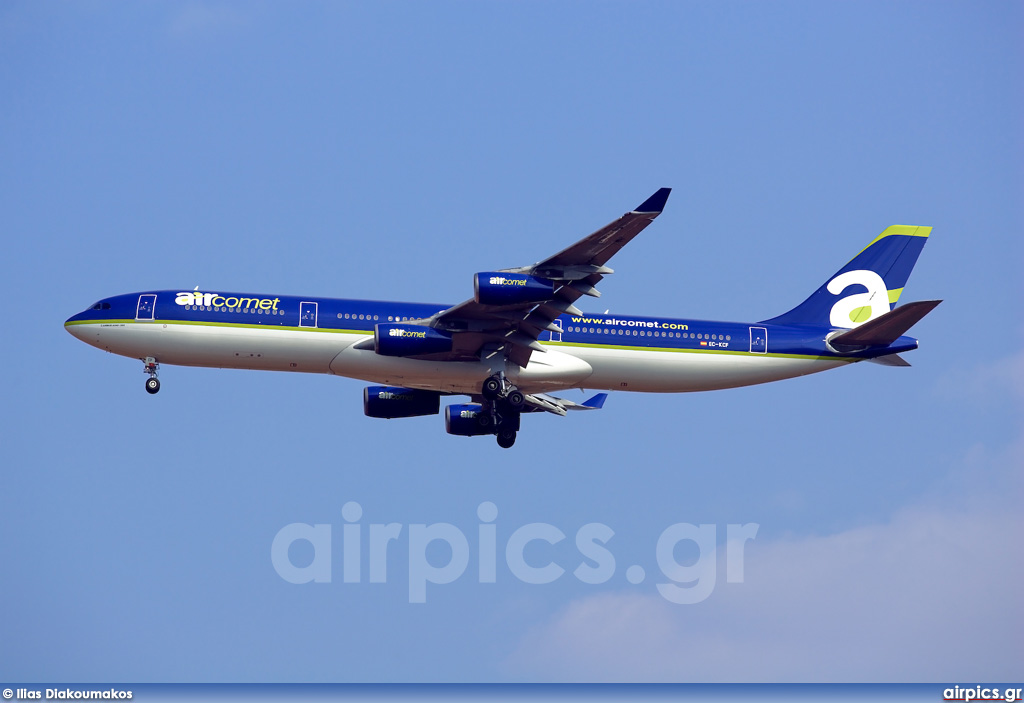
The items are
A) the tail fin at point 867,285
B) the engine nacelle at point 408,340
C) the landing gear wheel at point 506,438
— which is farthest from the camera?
the tail fin at point 867,285

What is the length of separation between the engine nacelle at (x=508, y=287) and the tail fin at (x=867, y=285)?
14.3 metres

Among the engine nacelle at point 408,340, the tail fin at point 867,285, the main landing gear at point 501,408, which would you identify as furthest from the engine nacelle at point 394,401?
the tail fin at point 867,285

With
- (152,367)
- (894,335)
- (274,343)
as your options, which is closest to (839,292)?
(894,335)

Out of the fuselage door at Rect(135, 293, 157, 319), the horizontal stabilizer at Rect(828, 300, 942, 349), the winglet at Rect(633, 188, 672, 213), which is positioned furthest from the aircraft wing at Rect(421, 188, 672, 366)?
the horizontal stabilizer at Rect(828, 300, 942, 349)

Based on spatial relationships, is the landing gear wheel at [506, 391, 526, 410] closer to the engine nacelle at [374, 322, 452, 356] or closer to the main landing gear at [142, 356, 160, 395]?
the engine nacelle at [374, 322, 452, 356]

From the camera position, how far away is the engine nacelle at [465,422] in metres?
56.9

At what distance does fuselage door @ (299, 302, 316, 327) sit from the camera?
49281mm

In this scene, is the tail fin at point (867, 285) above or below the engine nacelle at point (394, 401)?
above

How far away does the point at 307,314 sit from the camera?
1948 inches

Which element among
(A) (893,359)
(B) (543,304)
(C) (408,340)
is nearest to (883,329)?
(A) (893,359)

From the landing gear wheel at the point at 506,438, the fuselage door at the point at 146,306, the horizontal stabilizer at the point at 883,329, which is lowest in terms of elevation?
the landing gear wheel at the point at 506,438

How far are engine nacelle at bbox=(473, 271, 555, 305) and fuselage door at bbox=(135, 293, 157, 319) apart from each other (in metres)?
13.3

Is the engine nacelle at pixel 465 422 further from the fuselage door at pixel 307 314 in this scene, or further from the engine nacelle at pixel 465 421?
the fuselage door at pixel 307 314

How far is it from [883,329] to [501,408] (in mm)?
15727
